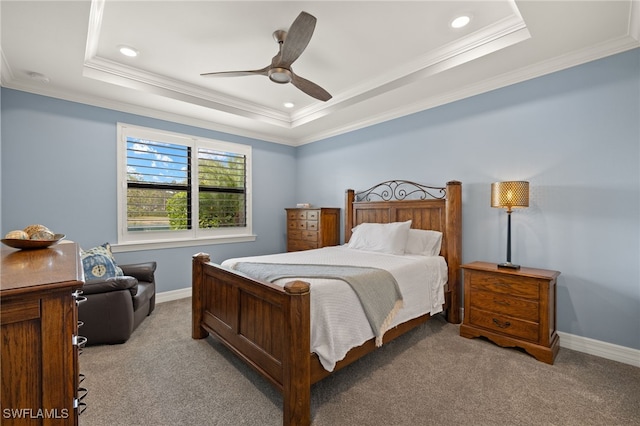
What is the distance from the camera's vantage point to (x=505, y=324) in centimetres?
262

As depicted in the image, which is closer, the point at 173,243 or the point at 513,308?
the point at 513,308

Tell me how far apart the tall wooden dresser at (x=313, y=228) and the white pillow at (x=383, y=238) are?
738mm

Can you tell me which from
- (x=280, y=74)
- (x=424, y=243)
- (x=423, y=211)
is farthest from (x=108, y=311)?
(x=423, y=211)

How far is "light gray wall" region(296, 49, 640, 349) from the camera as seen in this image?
2.42 meters

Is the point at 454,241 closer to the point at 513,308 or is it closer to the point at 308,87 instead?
the point at 513,308

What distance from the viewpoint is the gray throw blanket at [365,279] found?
2.11 meters

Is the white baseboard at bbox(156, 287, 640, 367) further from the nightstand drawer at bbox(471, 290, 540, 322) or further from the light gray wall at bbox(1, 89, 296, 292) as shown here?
the light gray wall at bbox(1, 89, 296, 292)

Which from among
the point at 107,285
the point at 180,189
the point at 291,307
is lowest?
the point at 107,285

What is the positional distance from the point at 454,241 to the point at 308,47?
2.56 m

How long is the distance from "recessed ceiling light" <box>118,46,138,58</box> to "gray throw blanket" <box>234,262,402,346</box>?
7.61ft

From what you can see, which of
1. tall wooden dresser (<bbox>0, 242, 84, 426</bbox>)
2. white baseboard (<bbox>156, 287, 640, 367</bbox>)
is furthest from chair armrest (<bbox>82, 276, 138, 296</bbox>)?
white baseboard (<bbox>156, 287, 640, 367</bbox>)

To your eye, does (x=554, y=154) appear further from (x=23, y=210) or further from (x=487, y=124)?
(x=23, y=210)

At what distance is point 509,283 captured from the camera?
2592 millimetres

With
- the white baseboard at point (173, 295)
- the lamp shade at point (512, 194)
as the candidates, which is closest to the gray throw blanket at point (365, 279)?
the lamp shade at point (512, 194)
